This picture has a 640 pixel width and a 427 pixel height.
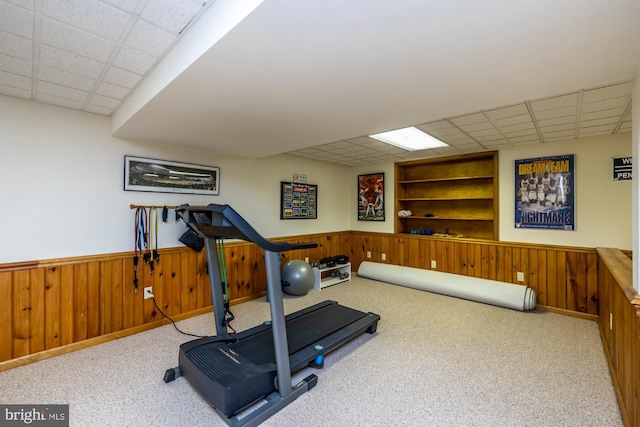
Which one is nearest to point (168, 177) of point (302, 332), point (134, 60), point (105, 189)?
point (105, 189)

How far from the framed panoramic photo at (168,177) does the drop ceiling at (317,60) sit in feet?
1.48

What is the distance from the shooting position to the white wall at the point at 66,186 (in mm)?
2350

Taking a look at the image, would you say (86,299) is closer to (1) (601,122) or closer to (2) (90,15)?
(2) (90,15)

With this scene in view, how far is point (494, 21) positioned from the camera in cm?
117

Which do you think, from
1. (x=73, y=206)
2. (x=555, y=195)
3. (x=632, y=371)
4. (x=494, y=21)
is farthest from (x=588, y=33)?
(x=73, y=206)

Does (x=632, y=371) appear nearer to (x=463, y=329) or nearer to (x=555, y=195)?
(x=463, y=329)

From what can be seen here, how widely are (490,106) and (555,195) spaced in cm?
249

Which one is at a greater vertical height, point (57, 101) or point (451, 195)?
point (57, 101)

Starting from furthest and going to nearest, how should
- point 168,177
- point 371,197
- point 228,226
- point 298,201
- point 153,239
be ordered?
1. point 371,197
2. point 298,201
3. point 168,177
4. point 153,239
5. point 228,226

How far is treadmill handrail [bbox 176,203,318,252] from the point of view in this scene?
1770mm

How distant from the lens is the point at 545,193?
12.4ft

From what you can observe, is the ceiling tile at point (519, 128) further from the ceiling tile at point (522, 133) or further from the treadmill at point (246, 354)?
the treadmill at point (246, 354)
